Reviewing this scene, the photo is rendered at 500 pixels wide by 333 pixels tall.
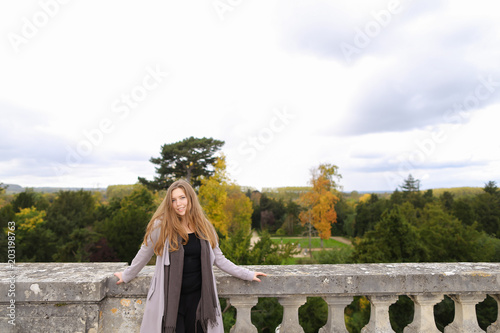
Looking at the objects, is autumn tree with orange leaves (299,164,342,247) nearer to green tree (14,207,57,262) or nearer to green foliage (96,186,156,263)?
green foliage (96,186,156,263)

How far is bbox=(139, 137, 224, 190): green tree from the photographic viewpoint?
28391mm

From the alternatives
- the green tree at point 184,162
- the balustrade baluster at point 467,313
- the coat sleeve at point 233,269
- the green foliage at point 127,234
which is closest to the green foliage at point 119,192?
the green tree at point 184,162

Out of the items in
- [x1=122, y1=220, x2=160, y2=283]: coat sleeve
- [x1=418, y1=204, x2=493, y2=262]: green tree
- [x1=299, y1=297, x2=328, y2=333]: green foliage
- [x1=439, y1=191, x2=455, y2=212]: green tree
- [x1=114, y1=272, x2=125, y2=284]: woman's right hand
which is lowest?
[x1=299, y1=297, x2=328, y2=333]: green foliage

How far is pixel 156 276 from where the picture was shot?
228 centimetres

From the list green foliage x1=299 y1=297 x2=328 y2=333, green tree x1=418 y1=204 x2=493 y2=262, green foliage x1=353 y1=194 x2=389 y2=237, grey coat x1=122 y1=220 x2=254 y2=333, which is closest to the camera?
grey coat x1=122 y1=220 x2=254 y2=333

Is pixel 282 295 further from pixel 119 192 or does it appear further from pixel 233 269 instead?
pixel 119 192

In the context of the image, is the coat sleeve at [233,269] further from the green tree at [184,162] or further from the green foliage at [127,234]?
the green tree at [184,162]

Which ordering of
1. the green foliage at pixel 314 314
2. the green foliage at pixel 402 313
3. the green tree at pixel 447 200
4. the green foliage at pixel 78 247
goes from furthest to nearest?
the green tree at pixel 447 200
the green foliage at pixel 78 247
the green foliage at pixel 314 314
the green foliage at pixel 402 313

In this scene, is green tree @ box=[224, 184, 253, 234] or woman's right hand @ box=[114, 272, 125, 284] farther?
green tree @ box=[224, 184, 253, 234]

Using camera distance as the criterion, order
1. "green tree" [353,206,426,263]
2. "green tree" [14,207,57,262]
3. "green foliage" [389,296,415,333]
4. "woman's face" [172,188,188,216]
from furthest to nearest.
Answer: "green tree" [14,207,57,262], "green tree" [353,206,426,263], "green foliage" [389,296,415,333], "woman's face" [172,188,188,216]

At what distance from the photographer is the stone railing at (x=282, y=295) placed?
2.27 m

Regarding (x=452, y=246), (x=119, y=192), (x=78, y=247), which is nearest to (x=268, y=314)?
(x=452, y=246)

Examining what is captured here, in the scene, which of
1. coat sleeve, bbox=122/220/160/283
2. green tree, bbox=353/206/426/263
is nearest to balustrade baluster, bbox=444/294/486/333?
coat sleeve, bbox=122/220/160/283

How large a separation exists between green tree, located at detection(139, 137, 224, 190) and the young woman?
25.8 m
